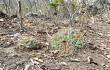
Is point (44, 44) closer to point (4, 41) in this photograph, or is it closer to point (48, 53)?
point (48, 53)

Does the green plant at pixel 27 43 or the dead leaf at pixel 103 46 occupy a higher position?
the green plant at pixel 27 43

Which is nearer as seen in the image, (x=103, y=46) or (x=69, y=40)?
(x=69, y=40)

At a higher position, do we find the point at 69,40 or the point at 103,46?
the point at 69,40

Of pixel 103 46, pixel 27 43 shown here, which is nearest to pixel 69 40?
pixel 27 43

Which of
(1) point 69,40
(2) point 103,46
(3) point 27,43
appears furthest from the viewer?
(2) point 103,46

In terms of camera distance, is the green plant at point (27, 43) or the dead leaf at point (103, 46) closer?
the green plant at point (27, 43)

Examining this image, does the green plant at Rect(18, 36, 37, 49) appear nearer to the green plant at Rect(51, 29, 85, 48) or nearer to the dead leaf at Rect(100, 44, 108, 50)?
the green plant at Rect(51, 29, 85, 48)

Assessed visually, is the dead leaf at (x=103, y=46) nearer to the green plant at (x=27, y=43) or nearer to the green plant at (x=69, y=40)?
the green plant at (x=69, y=40)

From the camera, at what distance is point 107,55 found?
3.50 meters

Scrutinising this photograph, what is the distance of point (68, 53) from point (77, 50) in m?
0.19

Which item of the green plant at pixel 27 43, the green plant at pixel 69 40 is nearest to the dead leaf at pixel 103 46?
the green plant at pixel 69 40

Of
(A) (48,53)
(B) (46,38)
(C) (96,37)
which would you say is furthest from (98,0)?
(A) (48,53)

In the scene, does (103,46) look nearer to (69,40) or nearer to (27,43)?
(69,40)

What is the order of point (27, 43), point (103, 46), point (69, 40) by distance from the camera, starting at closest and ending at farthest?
point (27, 43)
point (69, 40)
point (103, 46)
